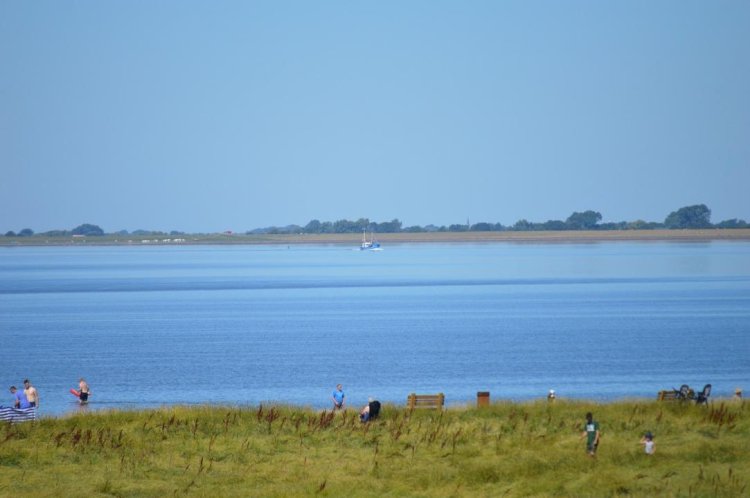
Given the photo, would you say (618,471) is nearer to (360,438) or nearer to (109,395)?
(360,438)

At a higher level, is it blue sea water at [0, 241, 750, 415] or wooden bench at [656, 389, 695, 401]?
wooden bench at [656, 389, 695, 401]

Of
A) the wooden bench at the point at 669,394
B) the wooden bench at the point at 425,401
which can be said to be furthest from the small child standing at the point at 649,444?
the wooden bench at the point at 425,401

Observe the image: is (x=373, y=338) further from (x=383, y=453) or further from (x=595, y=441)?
(x=595, y=441)

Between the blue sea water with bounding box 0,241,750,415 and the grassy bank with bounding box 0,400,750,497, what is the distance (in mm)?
11788

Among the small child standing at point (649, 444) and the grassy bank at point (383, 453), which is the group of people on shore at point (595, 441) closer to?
the small child standing at point (649, 444)

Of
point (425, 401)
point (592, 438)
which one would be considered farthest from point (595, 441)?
point (425, 401)

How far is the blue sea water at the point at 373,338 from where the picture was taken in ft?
157

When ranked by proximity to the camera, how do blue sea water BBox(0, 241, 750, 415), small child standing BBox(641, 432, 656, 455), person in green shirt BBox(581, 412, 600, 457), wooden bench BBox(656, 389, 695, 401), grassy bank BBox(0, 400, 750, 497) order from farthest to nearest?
blue sea water BBox(0, 241, 750, 415) → wooden bench BBox(656, 389, 695, 401) → person in green shirt BBox(581, 412, 600, 457) → small child standing BBox(641, 432, 656, 455) → grassy bank BBox(0, 400, 750, 497)

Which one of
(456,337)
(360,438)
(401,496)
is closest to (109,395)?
(360,438)

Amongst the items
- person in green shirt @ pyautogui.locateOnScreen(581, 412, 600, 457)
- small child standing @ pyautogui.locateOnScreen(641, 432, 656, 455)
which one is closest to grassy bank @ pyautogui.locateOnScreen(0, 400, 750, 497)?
small child standing @ pyautogui.locateOnScreen(641, 432, 656, 455)

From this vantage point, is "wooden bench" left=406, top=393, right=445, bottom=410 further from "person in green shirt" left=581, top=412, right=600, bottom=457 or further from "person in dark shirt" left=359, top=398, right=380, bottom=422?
"person in green shirt" left=581, top=412, right=600, bottom=457

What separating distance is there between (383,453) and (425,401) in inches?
206

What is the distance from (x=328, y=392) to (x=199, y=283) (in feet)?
328

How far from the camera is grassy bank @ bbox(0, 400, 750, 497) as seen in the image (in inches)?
918
